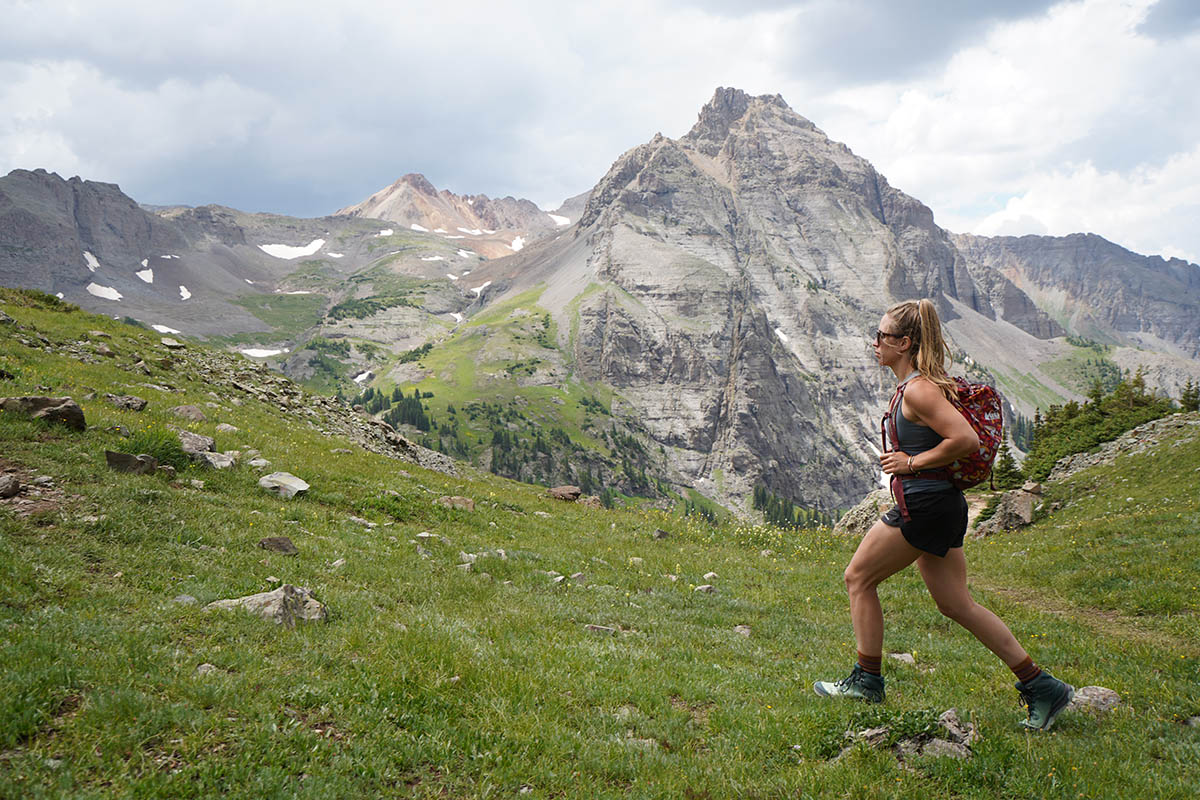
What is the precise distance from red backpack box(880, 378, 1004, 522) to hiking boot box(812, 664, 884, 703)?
7.84ft

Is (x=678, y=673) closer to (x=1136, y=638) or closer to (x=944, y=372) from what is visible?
(x=944, y=372)

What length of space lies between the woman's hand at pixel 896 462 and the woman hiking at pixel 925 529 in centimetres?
1

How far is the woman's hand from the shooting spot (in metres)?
7.38

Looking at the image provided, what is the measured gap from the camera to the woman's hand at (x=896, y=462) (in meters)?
7.38

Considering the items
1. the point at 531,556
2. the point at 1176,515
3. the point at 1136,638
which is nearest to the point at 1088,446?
the point at 1176,515

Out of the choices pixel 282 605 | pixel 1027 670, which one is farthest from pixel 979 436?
pixel 282 605

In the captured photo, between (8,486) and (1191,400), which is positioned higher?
(1191,400)

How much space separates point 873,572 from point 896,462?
5.26 feet

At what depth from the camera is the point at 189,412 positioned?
21.0 metres

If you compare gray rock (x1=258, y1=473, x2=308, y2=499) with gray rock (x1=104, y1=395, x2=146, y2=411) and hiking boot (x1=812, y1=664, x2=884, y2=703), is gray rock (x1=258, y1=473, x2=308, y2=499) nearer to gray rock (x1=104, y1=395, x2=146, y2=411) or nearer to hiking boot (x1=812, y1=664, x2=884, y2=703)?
gray rock (x1=104, y1=395, x2=146, y2=411)

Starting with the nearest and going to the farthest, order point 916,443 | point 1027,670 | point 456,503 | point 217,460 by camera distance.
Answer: point 1027,670
point 916,443
point 217,460
point 456,503

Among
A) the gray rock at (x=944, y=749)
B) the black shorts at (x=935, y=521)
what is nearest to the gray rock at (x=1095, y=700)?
the gray rock at (x=944, y=749)

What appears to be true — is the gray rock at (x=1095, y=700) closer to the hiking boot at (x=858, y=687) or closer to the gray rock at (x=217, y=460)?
the hiking boot at (x=858, y=687)

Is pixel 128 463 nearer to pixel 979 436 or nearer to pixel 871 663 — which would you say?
pixel 871 663
